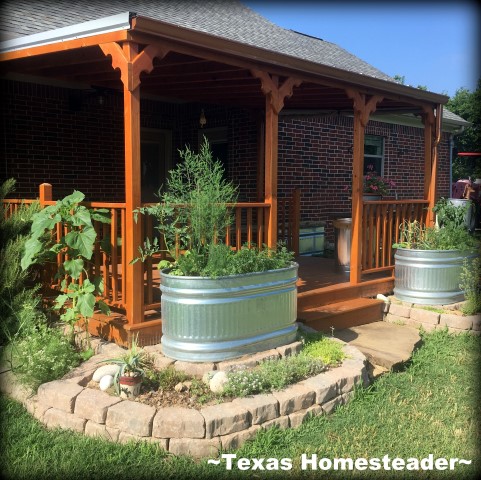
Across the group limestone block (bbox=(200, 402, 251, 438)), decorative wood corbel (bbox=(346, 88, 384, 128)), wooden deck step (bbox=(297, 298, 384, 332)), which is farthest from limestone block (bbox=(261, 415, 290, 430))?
decorative wood corbel (bbox=(346, 88, 384, 128))

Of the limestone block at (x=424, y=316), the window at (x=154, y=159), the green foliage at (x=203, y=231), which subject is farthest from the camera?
the window at (x=154, y=159)

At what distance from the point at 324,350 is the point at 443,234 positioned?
3096 mm

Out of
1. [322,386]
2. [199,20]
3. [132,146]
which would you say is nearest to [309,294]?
[322,386]

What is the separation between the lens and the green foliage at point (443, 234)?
6.70m

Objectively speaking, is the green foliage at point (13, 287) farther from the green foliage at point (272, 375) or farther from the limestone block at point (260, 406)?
the limestone block at point (260, 406)

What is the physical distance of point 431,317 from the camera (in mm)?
6152

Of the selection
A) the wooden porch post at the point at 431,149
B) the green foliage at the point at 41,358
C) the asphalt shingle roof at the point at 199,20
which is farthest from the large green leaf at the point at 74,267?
the wooden porch post at the point at 431,149

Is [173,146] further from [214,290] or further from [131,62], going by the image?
[214,290]

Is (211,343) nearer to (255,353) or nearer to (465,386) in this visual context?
(255,353)

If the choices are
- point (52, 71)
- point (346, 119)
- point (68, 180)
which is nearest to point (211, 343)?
point (52, 71)

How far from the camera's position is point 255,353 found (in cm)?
424

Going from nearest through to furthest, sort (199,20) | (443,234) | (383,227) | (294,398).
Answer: (294,398), (443,234), (383,227), (199,20)

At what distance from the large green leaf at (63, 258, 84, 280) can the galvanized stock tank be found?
76cm

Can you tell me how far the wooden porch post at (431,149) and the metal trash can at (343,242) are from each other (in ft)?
4.25
